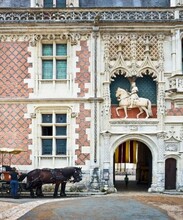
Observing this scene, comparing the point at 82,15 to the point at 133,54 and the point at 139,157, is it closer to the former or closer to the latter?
the point at 133,54

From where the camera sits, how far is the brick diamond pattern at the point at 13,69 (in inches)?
860

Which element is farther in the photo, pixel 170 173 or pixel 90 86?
pixel 90 86

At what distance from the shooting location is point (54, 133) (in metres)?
21.8

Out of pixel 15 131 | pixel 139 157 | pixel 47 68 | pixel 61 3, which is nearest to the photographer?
pixel 15 131

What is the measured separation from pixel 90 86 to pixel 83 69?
0.85 metres

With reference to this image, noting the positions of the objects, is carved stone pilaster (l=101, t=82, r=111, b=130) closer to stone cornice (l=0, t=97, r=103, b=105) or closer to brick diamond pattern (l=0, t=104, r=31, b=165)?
stone cornice (l=0, t=97, r=103, b=105)

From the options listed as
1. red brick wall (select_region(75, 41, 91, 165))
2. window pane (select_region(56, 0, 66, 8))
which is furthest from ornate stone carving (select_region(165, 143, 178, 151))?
window pane (select_region(56, 0, 66, 8))

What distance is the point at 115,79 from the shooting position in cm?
2212

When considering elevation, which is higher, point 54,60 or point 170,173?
point 54,60

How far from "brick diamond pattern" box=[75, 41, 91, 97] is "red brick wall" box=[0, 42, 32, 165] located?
91.7 inches

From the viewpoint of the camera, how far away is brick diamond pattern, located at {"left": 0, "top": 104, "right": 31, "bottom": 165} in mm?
21531

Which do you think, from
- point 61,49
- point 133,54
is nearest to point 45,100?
point 61,49

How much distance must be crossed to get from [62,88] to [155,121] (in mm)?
4473

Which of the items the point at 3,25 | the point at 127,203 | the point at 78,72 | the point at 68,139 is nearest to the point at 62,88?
the point at 78,72
